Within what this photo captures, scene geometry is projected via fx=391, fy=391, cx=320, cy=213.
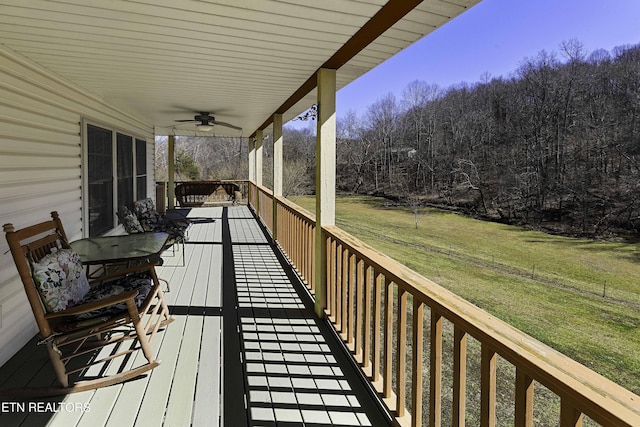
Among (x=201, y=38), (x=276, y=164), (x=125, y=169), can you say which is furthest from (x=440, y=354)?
(x=125, y=169)

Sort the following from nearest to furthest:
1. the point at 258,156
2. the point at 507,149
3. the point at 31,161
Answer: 1. the point at 31,161
2. the point at 258,156
3. the point at 507,149

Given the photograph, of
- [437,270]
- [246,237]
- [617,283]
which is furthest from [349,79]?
[617,283]

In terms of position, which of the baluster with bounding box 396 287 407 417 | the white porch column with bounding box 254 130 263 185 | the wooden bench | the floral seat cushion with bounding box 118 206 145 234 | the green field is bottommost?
the green field

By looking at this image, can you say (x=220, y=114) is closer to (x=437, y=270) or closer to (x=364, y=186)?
(x=437, y=270)

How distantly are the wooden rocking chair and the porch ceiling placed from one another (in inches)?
49.0

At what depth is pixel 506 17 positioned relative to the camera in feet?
85.5

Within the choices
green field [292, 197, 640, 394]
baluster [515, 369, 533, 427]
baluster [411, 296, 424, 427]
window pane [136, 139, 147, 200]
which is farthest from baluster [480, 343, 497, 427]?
green field [292, 197, 640, 394]

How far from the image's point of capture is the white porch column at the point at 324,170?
3.32m

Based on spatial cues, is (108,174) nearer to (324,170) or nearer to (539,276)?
(324,170)

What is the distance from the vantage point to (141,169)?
7.27 meters

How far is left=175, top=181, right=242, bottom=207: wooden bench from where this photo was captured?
1333 cm

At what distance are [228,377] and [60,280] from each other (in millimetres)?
1186

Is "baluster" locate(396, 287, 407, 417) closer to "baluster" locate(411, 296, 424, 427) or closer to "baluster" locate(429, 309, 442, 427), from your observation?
"baluster" locate(411, 296, 424, 427)

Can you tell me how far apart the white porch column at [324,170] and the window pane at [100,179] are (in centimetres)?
278
